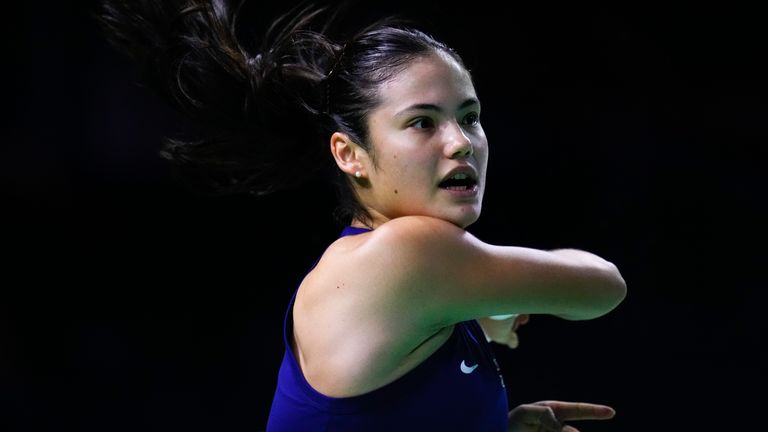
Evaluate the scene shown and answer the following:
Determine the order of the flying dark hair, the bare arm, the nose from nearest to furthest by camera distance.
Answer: the bare arm, the nose, the flying dark hair

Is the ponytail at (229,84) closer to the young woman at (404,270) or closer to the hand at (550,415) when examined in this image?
the young woman at (404,270)

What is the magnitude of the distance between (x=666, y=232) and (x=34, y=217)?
2.69 meters

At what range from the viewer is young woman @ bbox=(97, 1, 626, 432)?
1.43 metres

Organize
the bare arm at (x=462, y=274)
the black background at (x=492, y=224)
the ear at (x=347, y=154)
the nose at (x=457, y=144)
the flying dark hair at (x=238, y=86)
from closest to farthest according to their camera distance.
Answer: the bare arm at (x=462, y=274) < the nose at (x=457, y=144) < the ear at (x=347, y=154) < the flying dark hair at (x=238, y=86) < the black background at (x=492, y=224)

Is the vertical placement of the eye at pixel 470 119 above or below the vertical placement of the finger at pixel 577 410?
above

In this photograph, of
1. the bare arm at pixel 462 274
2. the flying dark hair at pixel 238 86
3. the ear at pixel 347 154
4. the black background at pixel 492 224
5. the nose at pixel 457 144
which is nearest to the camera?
the bare arm at pixel 462 274

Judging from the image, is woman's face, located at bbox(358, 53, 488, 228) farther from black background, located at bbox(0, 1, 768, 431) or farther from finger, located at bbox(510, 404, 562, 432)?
black background, located at bbox(0, 1, 768, 431)

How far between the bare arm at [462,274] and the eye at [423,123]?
0.63 ft

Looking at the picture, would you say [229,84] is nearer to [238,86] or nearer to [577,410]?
[238,86]

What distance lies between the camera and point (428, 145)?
5.13 feet

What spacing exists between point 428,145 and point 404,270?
0.27 metres

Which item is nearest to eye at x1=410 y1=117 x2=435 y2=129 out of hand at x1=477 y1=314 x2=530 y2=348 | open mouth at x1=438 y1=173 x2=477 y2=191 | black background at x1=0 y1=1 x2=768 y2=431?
open mouth at x1=438 y1=173 x2=477 y2=191

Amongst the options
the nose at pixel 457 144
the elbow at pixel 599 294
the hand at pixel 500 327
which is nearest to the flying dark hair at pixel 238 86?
the nose at pixel 457 144

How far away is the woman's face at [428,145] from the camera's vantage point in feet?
5.15
